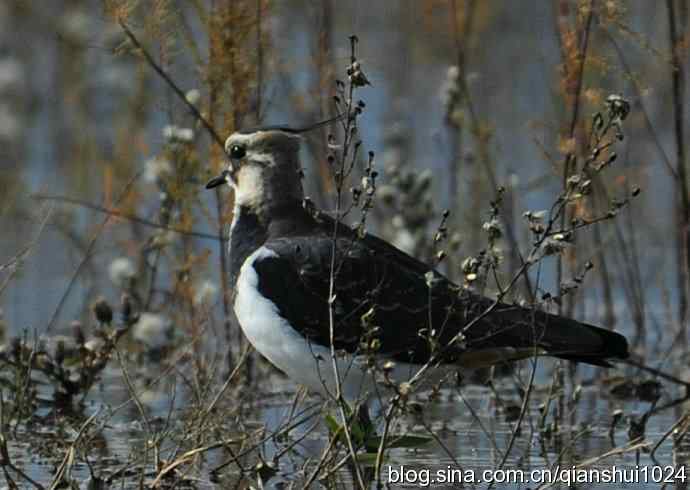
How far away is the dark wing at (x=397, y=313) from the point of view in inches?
215

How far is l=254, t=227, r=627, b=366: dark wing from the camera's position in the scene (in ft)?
17.9

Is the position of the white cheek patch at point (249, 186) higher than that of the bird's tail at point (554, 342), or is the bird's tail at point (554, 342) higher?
the white cheek patch at point (249, 186)

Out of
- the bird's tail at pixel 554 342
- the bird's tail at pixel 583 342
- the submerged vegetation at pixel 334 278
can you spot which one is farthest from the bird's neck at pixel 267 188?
the bird's tail at pixel 583 342

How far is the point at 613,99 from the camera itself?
4637 millimetres

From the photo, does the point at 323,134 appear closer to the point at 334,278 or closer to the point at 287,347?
the point at 287,347

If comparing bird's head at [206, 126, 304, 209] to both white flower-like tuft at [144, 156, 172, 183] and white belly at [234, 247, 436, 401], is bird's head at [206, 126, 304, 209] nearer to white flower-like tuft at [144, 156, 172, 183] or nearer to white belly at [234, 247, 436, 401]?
white belly at [234, 247, 436, 401]

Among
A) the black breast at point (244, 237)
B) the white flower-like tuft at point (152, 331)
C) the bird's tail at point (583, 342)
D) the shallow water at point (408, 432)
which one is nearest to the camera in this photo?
the shallow water at point (408, 432)

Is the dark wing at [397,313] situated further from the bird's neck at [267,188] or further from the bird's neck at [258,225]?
the bird's neck at [267,188]

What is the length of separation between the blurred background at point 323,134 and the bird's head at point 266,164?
394 mm

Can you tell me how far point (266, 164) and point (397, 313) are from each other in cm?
77

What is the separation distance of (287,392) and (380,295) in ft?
4.41

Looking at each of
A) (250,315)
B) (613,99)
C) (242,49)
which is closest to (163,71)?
(242,49)

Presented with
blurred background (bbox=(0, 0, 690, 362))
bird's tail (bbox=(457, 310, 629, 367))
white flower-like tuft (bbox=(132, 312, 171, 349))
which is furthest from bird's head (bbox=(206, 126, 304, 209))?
white flower-like tuft (bbox=(132, 312, 171, 349))

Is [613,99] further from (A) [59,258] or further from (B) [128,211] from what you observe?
(A) [59,258]
